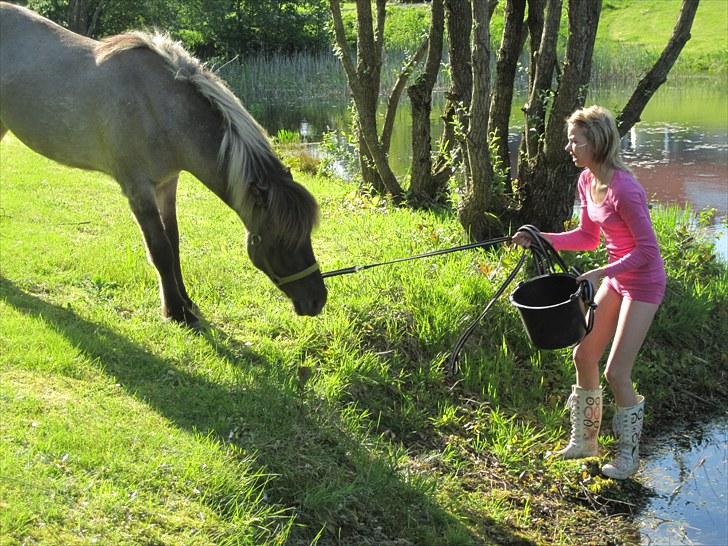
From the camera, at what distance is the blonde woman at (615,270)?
165 inches

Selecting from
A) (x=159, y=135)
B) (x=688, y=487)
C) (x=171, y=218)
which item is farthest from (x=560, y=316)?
(x=171, y=218)

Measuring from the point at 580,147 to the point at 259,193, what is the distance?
6.34ft

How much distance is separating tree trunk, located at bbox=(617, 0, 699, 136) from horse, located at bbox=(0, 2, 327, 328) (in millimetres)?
3468

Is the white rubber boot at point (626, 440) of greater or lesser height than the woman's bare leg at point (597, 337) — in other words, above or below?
below

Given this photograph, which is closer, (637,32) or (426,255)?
(426,255)

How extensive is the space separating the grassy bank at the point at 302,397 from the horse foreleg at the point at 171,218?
0.89ft

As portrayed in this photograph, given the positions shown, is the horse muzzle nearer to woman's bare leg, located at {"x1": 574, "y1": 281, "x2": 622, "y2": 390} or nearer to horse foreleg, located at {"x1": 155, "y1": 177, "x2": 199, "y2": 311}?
horse foreleg, located at {"x1": 155, "y1": 177, "x2": 199, "y2": 311}

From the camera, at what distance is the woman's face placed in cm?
429

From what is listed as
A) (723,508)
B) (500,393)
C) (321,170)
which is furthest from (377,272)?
(321,170)

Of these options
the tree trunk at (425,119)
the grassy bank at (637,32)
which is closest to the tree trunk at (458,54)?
the tree trunk at (425,119)

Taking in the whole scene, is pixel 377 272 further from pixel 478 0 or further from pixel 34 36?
pixel 34 36

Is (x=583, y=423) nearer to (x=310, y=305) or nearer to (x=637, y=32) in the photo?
(x=310, y=305)

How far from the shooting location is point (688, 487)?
4.96 metres

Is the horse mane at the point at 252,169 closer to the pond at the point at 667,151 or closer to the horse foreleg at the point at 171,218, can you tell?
the horse foreleg at the point at 171,218
